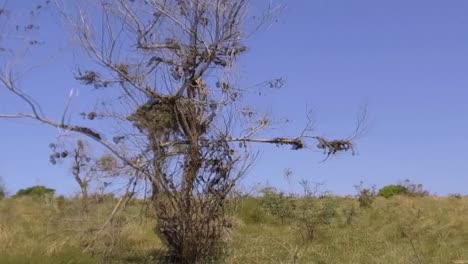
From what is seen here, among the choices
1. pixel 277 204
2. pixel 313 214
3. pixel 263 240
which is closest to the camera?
pixel 263 240

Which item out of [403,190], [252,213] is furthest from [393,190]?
[252,213]

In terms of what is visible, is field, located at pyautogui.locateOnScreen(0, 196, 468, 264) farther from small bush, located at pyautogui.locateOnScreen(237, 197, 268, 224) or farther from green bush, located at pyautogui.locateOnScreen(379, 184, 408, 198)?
green bush, located at pyautogui.locateOnScreen(379, 184, 408, 198)

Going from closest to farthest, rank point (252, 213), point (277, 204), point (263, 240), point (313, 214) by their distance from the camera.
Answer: point (263, 240) → point (313, 214) → point (252, 213) → point (277, 204)

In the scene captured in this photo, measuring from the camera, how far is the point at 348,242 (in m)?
15.2

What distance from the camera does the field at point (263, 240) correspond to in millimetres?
11345

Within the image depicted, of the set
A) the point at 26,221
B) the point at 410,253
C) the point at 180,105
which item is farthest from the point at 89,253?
the point at 26,221

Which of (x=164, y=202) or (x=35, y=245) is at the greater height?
(x=164, y=202)

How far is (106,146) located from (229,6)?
3.26 meters

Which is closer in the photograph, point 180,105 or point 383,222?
point 180,105

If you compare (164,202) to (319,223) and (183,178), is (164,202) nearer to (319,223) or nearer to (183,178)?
(183,178)

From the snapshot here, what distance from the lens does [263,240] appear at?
14.8m

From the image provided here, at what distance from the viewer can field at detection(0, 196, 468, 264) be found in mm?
11345

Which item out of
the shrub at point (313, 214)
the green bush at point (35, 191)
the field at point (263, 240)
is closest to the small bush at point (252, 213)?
the field at point (263, 240)

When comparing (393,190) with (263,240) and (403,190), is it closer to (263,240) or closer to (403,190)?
(403,190)
